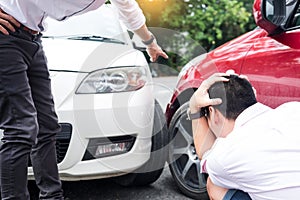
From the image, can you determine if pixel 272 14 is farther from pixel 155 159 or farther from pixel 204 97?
pixel 155 159

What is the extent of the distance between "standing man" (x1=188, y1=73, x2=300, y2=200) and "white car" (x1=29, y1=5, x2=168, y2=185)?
32.5 inches

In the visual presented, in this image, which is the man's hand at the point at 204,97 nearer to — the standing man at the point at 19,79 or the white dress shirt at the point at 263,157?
the white dress shirt at the point at 263,157

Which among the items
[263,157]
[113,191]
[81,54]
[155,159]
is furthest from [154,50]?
[113,191]

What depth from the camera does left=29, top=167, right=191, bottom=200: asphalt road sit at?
9.00 ft

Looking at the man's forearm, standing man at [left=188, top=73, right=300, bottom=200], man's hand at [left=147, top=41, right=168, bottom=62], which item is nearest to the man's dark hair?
standing man at [left=188, top=73, right=300, bottom=200]

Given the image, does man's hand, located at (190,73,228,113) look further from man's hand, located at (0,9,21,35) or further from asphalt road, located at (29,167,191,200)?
asphalt road, located at (29,167,191,200)

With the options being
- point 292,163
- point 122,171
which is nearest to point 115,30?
point 122,171

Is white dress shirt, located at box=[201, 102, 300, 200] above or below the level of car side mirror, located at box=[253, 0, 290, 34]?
below

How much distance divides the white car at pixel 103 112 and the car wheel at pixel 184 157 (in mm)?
142

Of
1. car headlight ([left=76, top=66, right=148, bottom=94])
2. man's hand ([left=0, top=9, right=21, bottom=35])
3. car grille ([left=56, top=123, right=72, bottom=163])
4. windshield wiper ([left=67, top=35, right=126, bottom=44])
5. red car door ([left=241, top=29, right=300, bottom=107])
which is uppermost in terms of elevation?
man's hand ([left=0, top=9, right=21, bottom=35])

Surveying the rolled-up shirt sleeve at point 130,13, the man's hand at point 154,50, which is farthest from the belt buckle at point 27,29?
the man's hand at point 154,50

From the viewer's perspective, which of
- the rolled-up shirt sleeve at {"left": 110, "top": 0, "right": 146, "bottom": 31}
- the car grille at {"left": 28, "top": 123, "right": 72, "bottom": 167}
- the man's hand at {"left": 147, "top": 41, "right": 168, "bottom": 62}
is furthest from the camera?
the car grille at {"left": 28, "top": 123, "right": 72, "bottom": 167}

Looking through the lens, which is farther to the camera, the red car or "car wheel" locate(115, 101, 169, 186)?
"car wheel" locate(115, 101, 169, 186)

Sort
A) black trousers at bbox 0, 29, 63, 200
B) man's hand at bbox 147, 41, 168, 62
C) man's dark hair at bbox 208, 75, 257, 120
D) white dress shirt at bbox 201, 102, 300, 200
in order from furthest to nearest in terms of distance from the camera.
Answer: man's hand at bbox 147, 41, 168, 62 < black trousers at bbox 0, 29, 63, 200 < man's dark hair at bbox 208, 75, 257, 120 < white dress shirt at bbox 201, 102, 300, 200
